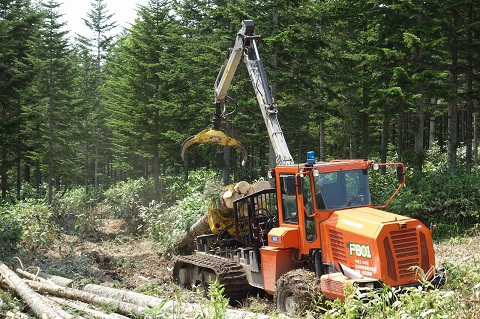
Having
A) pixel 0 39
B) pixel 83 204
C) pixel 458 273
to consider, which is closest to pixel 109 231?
pixel 83 204

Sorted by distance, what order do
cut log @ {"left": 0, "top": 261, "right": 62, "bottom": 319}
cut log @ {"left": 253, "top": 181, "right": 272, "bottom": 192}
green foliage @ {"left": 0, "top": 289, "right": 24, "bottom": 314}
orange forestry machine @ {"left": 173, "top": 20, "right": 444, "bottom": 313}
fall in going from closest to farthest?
orange forestry machine @ {"left": 173, "top": 20, "right": 444, "bottom": 313} → cut log @ {"left": 0, "top": 261, "right": 62, "bottom": 319} → green foliage @ {"left": 0, "top": 289, "right": 24, "bottom": 314} → cut log @ {"left": 253, "top": 181, "right": 272, "bottom": 192}

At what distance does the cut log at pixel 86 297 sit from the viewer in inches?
346

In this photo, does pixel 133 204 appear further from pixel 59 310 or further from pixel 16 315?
pixel 59 310

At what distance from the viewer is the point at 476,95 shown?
63.4 feet

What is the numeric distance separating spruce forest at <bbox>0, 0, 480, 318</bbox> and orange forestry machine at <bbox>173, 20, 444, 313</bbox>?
0.64m

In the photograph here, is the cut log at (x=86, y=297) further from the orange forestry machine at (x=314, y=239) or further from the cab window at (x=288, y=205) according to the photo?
the cab window at (x=288, y=205)

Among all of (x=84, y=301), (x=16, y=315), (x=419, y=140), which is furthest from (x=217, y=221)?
(x=419, y=140)

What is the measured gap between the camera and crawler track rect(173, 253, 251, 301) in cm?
1095

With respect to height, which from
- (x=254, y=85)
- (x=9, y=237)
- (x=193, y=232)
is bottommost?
(x=193, y=232)

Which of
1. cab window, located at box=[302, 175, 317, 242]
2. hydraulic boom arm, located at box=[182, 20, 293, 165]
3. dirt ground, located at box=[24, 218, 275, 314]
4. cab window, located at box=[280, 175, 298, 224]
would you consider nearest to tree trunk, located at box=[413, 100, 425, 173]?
hydraulic boom arm, located at box=[182, 20, 293, 165]

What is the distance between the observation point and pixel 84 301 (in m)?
9.78

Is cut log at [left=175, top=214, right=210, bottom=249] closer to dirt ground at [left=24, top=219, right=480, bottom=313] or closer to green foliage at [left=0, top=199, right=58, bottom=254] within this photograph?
dirt ground at [left=24, top=219, right=480, bottom=313]

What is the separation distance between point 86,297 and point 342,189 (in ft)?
16.8

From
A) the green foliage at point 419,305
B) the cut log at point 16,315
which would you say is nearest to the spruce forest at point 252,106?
the green foliage at point 419,305
